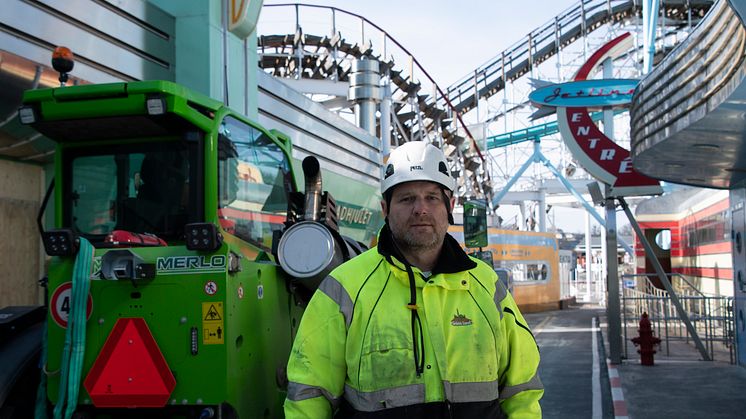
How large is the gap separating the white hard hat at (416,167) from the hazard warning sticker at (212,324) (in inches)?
53.6

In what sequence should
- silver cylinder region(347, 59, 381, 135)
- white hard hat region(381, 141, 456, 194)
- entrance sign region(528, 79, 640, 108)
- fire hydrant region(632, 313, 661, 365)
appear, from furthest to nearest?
silver cylinder region(347, 59, 381, 135)
entrance sign region(528, 79, 640, 108)
fire hydrant region(632, 313, 661, 365)
white hard hat region(381, 141, 456, 194)

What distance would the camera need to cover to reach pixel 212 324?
13.3 ft

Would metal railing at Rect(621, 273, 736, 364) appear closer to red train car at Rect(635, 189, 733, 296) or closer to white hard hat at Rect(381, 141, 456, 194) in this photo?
red train car at Rect(635, 189, 733, 296)

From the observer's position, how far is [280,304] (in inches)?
190

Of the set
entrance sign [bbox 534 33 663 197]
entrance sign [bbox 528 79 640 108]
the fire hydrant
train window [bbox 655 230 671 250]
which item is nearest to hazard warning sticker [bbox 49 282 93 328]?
the fire hydrant

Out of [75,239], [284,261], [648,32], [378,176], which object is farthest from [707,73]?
[378,176]

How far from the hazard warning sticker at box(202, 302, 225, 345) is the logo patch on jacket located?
5.21 ft

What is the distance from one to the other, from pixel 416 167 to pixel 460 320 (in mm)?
669

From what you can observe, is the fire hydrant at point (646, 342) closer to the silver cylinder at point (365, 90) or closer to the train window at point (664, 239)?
the silver cylinder at point (365, 90)

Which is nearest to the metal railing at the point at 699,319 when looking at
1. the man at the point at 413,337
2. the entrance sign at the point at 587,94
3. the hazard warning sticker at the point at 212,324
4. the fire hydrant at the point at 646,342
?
the fire hydrant at the point at 646,342

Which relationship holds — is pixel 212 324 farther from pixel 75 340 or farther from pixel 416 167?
pixel 416 167

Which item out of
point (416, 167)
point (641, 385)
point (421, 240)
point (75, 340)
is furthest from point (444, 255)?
point (641, 385)

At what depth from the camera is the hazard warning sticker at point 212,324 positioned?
159 inches

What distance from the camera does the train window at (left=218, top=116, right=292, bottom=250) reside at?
15.0 feet
